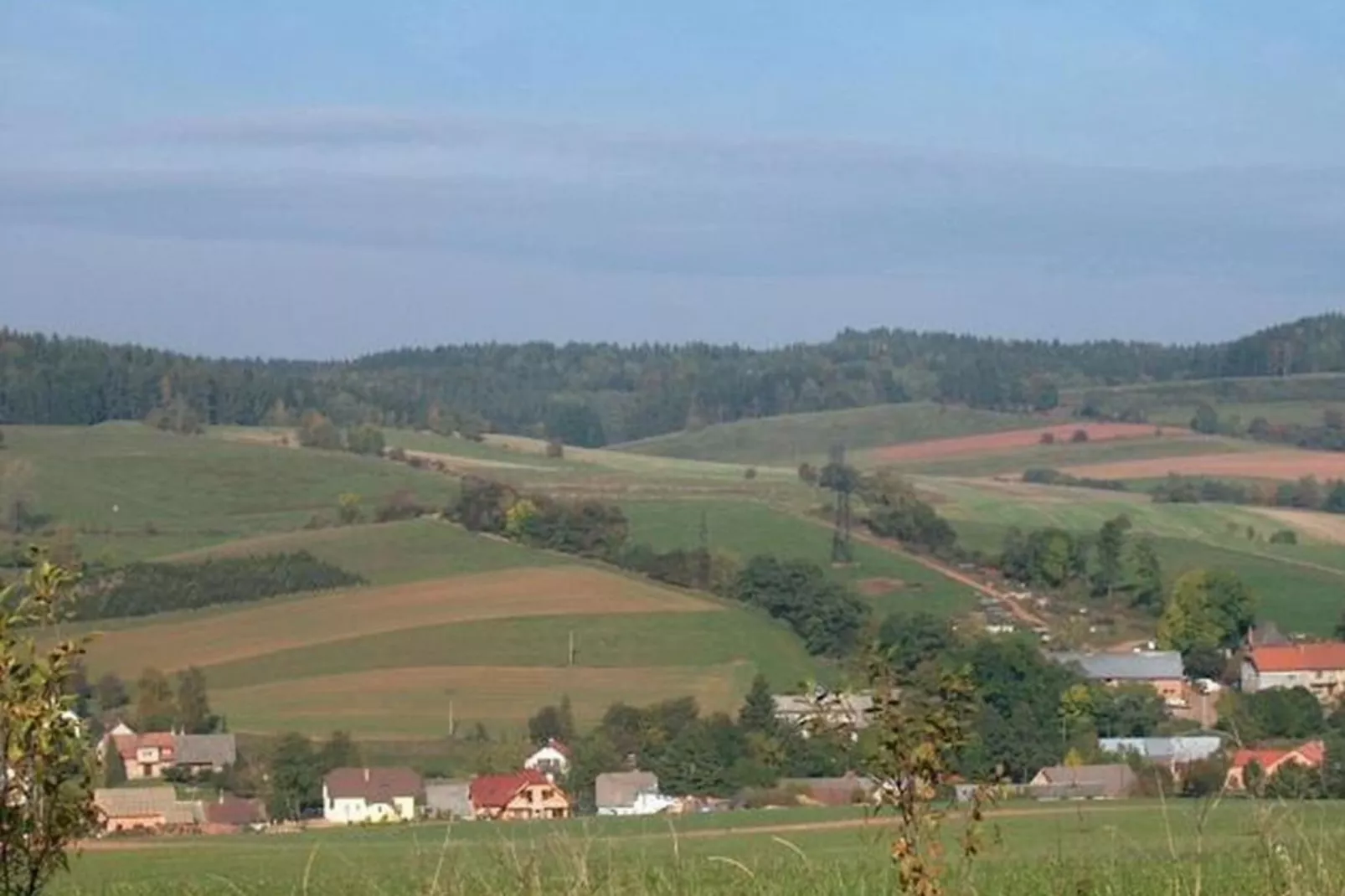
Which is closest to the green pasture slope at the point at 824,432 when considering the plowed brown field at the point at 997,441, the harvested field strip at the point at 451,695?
the plowed brown field at the point at 997,441

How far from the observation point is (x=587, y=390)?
200m

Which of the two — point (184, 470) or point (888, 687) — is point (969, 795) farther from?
point (184, 470)

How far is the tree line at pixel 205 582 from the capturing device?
6328cm

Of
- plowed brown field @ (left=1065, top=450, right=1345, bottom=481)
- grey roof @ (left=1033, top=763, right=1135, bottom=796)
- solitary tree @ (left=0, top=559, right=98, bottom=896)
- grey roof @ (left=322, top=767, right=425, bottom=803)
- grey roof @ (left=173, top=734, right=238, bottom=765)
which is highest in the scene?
solitary tree @ (left=0, top=559, right=98, bottom=896)

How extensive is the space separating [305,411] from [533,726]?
75466 millimetres

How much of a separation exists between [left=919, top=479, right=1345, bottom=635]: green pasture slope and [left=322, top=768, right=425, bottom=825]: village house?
107ft

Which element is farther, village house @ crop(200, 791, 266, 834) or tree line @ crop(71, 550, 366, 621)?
tree line @ crop(71, 550, 366, 621)

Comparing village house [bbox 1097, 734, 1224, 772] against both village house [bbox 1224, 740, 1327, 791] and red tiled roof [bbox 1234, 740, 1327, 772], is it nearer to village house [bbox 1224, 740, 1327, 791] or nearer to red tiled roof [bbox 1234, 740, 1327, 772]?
red tiled roof [bbox 1234, 740, 1327, 772]

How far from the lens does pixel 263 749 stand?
47938mm

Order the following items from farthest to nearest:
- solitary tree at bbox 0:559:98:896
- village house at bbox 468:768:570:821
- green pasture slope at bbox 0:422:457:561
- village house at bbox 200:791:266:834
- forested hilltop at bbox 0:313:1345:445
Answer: forested hilltop at bbox 0:313:1345:445
green pasture slope at bbox 0:422:457:561
village house at bbox 200:791:266:834
village house at bbox 468:768:570:821
solitary tree at bbox 0:559:98:896

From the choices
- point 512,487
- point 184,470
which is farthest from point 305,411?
point 512,487

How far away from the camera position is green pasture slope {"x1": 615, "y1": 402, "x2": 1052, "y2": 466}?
138 meters

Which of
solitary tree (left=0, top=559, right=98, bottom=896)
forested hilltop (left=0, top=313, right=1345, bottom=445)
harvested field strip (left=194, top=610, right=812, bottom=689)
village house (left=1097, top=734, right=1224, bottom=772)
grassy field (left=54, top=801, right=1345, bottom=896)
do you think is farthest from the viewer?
forested hilltop (left=0, top=313, right=1345, bottom=445)

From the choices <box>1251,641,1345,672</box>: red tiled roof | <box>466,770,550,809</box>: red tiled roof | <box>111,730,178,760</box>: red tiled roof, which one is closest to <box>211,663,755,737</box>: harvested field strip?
<box>111,730,178,760</box>: red tiled roof
